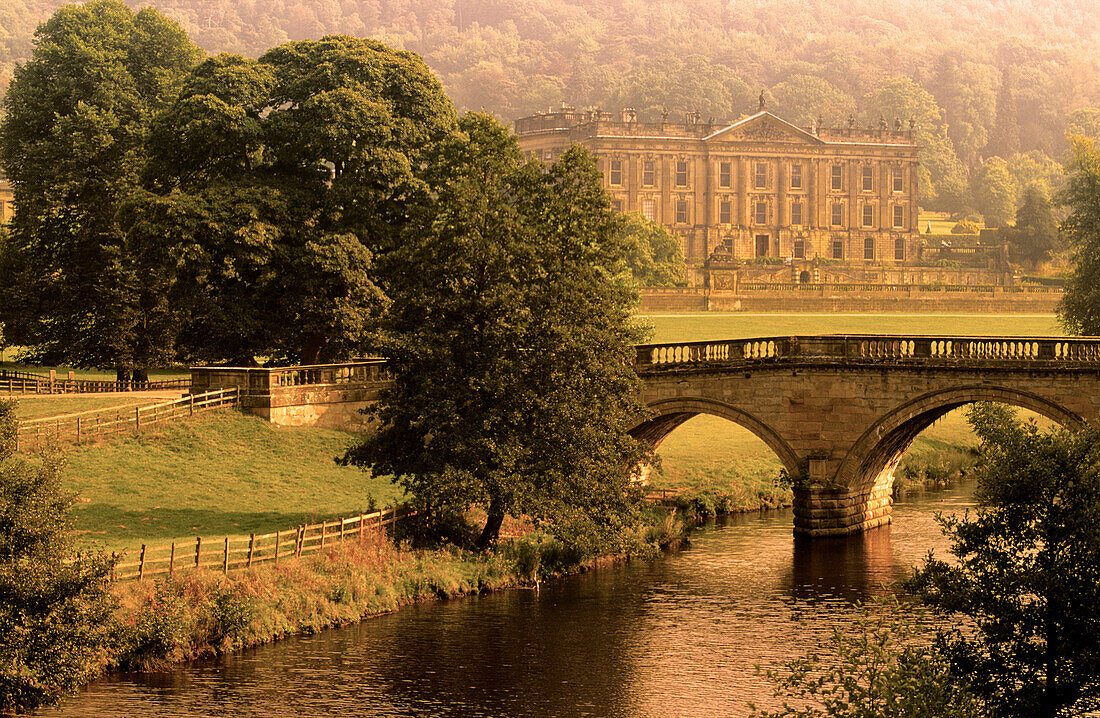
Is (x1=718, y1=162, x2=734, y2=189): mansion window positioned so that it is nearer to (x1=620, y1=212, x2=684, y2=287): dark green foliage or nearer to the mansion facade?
the mansion facade

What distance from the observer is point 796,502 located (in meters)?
47.7

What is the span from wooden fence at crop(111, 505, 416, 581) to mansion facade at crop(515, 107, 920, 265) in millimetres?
110101

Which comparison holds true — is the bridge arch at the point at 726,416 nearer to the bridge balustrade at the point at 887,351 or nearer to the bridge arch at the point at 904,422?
the bridge balustrade at the point at 887,351

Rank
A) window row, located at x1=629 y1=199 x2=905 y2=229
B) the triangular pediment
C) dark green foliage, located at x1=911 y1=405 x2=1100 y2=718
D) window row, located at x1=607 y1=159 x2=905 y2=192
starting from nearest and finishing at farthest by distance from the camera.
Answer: dark green foliage, located at x1=911 y1=405 x2=1100 y2=718
window row, located at x1=607 y1=159 x2=905 y2=192
window row, located at x1=629 y1=199 x2=905 y2=229
the triangular pediment

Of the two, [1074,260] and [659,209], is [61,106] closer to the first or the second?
[1074,260]

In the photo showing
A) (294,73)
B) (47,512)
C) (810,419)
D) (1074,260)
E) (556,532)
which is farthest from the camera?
(1074,260)

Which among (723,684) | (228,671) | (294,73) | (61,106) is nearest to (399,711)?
(228,671)

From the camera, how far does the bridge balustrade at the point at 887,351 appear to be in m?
43.5

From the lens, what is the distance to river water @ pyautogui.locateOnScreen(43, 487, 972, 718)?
97.1 ft

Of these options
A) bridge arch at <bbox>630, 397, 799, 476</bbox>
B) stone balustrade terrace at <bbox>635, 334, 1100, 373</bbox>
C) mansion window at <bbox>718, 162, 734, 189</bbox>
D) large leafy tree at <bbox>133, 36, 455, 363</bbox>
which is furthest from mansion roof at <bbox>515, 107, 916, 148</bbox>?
bridge arch at <bbox>630, 397, 799, 476</bbox>

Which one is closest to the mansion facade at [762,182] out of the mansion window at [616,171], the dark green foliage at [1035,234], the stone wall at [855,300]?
the mansion window at [616,171]

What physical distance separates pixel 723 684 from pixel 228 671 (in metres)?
10.7

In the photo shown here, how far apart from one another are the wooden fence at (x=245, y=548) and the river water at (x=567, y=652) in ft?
8.86

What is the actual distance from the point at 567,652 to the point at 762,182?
123951 millimetres
